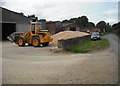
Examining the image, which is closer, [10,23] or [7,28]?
[10,23]

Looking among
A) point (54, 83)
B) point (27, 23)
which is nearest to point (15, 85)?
point (54, 83)

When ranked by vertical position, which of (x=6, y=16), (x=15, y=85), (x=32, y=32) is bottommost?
(x=15, y=85)

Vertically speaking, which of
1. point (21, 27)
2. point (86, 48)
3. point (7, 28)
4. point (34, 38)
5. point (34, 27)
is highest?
point (21, 27)

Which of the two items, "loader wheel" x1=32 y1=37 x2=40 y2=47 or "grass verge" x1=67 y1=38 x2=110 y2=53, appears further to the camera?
"loader wheel" x1=32 y1=37 x2=40 y2=47

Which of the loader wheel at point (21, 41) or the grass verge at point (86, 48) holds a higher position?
the loader wheel at point (21, 41)

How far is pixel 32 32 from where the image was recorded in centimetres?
2858

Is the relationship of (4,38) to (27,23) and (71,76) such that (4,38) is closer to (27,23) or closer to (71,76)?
(27,23)

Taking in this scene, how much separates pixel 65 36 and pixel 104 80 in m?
30.4

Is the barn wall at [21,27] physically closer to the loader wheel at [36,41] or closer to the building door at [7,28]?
the building door at [7,28]

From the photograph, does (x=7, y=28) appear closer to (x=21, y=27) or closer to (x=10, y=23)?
(x=10, y=23)

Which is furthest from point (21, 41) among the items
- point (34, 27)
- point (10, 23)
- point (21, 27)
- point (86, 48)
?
point (21, 27)

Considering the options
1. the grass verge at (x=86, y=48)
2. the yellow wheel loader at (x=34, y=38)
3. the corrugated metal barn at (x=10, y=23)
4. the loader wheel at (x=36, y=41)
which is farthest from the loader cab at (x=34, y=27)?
the corrugated metal barn at (x=10, y=23)

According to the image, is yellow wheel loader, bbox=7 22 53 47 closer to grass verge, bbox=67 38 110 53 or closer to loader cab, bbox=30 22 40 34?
loader cab, bbox=30 22 40 34

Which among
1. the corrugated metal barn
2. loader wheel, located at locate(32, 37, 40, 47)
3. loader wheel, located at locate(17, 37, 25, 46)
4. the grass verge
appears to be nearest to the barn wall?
the corrugated metal barn
